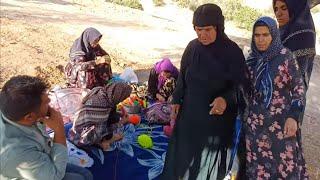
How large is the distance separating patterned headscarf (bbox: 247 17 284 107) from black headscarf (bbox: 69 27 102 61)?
2513mm

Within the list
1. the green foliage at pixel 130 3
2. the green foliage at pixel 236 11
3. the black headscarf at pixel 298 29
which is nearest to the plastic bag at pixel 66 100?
the black headscarf at pixel 298 29

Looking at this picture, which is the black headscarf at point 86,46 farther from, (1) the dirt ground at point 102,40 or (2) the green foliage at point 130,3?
(2) the green foliage at point 130,3

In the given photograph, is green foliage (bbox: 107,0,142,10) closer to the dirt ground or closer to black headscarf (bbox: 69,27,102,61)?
the dirt ground

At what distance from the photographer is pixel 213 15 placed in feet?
8.65

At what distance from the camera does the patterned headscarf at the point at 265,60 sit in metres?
2.62

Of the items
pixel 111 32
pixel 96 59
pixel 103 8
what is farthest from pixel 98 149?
pixel 103 8

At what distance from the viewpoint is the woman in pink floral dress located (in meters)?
2.64

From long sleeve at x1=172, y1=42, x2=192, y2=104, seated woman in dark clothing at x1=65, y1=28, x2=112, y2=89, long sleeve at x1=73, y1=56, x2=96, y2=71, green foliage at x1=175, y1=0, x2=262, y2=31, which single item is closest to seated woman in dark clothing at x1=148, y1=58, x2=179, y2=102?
seated woman in dark clothing at x1=65, y1=28, x2=112, y2=89

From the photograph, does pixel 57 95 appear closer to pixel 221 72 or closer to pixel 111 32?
pixel 221 72

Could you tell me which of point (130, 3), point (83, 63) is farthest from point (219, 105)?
point (130, 3)

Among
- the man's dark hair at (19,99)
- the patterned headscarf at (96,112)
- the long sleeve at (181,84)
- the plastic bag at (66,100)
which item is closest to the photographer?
the man's dark hair at (19,99)

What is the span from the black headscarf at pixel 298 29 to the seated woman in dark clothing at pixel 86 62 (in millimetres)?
2442

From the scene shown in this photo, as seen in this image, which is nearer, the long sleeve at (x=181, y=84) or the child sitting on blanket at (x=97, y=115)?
the long sleeve at (x=181, y=84)

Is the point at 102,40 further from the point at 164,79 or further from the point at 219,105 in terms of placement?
the point at 219,105
